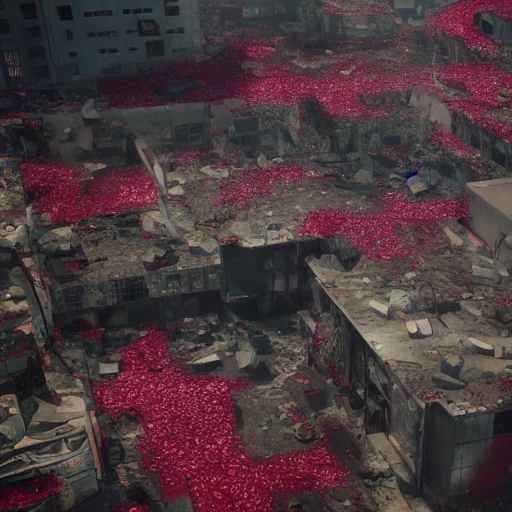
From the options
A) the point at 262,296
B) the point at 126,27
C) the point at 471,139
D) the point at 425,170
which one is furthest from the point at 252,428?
the point at 126,27

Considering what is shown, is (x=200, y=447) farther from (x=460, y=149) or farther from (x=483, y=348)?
(x=460, y=149)

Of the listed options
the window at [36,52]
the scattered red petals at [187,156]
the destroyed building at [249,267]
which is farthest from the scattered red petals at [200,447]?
the window at [36,52]

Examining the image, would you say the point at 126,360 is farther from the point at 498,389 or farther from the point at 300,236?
the point at 498,389

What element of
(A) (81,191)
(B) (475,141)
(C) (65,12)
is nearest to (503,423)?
(B) (475,141)

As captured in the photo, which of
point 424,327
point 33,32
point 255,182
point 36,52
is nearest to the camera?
point 424,327

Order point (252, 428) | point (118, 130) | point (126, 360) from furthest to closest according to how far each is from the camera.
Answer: point (118, 130) < point (126, 360) < point (252, 428)

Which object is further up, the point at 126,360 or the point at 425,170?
the point at 425,170
